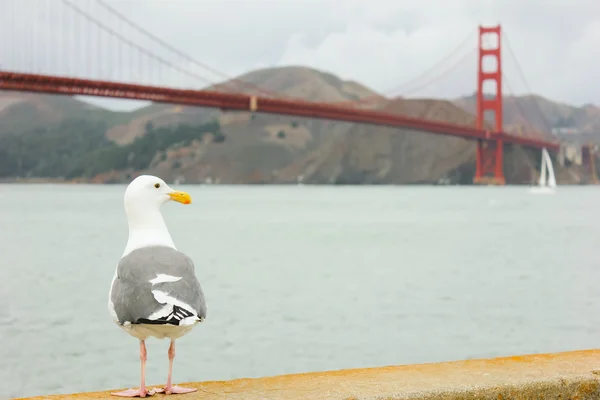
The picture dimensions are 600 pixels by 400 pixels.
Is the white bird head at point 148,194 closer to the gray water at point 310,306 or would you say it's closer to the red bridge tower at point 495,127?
the gray water at point 310,306

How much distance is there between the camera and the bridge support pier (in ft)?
169

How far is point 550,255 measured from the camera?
19.2 metres

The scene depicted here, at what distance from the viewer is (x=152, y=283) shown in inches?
84.4

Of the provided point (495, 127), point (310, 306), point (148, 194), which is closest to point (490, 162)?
point (495, 127)

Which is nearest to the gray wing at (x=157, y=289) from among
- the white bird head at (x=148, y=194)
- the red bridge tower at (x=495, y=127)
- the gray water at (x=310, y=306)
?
the white bird head at (x=148, y=194)

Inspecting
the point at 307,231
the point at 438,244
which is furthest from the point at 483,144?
the point at 438,244

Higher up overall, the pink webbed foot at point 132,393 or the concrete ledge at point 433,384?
the concrete ledge at point 433,384

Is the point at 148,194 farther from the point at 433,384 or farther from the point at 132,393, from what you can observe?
the point at 433,384

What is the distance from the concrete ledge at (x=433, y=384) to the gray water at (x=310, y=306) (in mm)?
4885

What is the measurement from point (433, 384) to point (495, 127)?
54.7 meters

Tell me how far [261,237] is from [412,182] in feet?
203

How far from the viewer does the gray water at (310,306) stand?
7.61 m

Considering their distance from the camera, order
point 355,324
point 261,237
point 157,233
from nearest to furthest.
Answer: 1. point 157,233
2. point 355,324
3. point 261,237

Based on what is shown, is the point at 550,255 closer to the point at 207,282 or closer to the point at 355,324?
the point at 207,282
